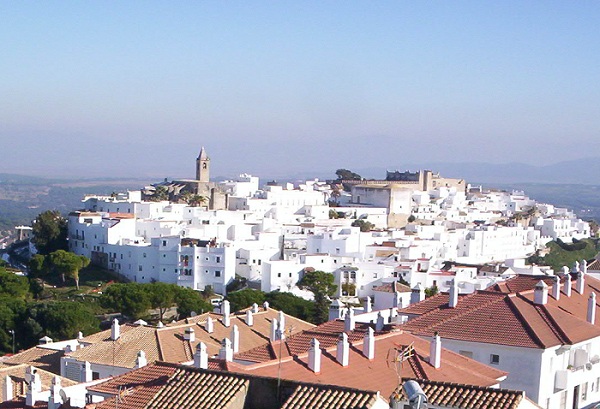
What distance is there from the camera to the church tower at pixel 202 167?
86062 millimetres

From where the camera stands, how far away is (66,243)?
64.4 m

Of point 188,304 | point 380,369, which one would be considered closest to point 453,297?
point 380,369

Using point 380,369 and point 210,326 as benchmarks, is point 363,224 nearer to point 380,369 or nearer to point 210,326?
point 210,326

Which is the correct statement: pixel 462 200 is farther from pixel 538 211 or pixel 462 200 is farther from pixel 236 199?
pixel 236 199

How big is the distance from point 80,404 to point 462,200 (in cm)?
8153

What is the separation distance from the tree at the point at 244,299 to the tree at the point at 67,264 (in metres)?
13.8

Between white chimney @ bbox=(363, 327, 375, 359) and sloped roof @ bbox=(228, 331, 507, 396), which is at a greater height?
white chimney @ bbox=(363, 327, 375, 359)

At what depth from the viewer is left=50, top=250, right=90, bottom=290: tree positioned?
2174 inches

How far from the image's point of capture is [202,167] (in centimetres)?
8631

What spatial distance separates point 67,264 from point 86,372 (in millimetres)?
33478

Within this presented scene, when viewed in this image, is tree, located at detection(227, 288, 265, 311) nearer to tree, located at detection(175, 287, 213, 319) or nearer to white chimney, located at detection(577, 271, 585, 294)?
tree, located at detection(175, 287, 213, 319)

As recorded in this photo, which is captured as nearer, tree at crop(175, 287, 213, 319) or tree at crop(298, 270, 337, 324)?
tree at crop(175, 287, 213, 319)

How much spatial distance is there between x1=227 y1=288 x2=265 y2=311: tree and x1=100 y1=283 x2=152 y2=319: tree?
4019 mm

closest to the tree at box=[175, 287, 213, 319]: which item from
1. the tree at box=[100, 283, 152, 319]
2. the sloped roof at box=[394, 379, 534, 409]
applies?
the tree at box=[100, 283, 152, 319]
